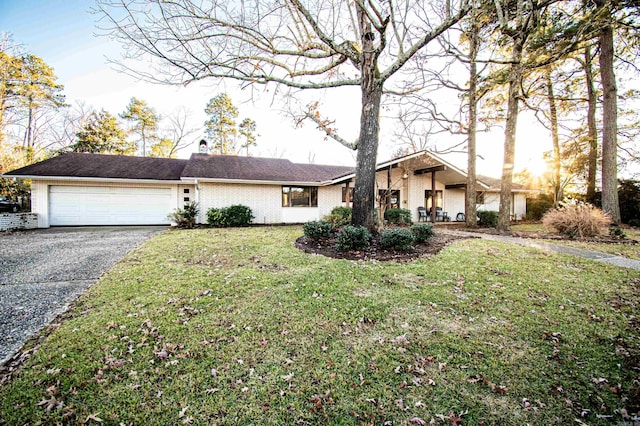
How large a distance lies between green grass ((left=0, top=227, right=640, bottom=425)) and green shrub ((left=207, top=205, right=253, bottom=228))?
328 inches

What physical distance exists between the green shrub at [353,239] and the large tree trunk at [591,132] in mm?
16307

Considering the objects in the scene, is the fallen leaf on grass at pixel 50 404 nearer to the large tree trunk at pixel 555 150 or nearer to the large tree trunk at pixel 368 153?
the large tree trunk at pixel 368 153

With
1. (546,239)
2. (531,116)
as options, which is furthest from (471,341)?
(531,116)

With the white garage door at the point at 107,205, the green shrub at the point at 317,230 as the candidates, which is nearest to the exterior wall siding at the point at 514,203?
the green shrub at the point at 317,230

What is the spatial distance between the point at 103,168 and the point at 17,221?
13.9ft

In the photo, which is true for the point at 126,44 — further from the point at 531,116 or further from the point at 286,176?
the point at 531,116

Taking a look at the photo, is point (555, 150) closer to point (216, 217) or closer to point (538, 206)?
point (538, 206)

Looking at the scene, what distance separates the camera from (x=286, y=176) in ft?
52.0

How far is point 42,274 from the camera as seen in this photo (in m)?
5.39

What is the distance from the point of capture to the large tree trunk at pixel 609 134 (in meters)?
11.3

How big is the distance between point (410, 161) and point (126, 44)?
1344cm

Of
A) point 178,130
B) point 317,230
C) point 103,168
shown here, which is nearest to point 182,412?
point 317,230

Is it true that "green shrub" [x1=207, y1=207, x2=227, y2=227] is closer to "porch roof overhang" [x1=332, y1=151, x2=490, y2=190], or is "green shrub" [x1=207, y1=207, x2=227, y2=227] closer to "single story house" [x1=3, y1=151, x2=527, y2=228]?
"single story house" [x1=3, y1=151, x2=527, y2=228]

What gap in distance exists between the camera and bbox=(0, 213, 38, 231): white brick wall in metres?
11.4
